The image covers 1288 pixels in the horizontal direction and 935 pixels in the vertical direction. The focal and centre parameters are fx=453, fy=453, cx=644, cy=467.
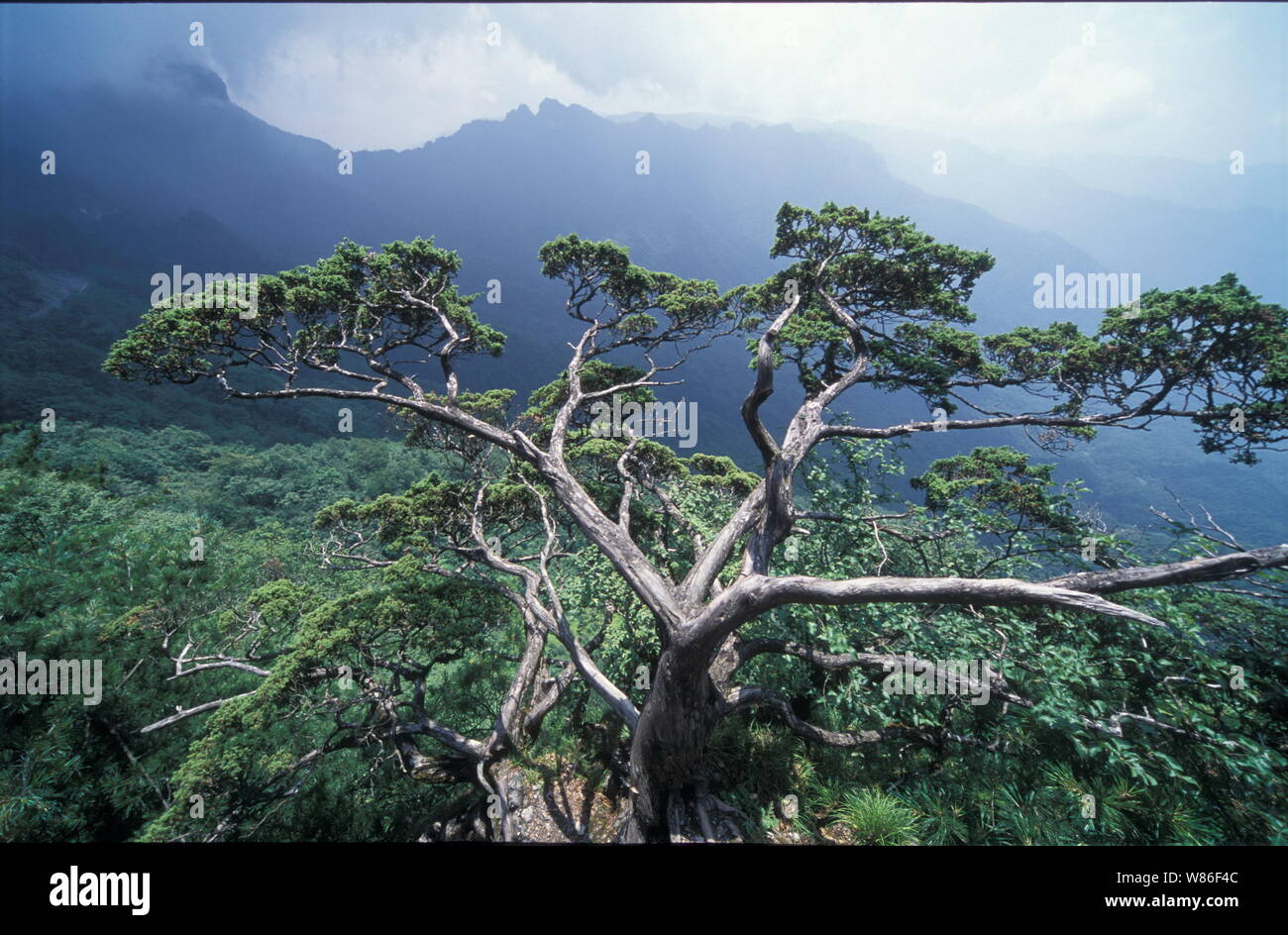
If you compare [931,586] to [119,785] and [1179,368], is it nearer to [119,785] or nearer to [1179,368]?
[1179,368]

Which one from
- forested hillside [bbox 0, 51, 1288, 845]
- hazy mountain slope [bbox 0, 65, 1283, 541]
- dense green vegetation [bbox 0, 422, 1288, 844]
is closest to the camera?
dense green vegetation [bbox 0, 422, 1288, 844]

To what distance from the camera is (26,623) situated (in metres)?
6.42

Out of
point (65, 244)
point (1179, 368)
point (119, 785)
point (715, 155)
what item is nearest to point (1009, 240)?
point (715, 155)

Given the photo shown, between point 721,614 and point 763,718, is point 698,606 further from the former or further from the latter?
point 763,718

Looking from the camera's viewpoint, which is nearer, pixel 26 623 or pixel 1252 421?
pixel 1252 421

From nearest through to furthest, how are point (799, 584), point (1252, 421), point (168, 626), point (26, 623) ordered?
point (799, 584), point (1252, 421), point (26, 623), point (168, 626)

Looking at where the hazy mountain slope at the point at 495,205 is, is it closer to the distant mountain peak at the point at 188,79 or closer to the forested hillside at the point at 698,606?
the distant mountain peak at the point at 188,79

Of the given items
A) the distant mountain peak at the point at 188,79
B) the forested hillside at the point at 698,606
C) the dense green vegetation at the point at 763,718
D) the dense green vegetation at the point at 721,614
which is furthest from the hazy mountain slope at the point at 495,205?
the dense green vegetation at the point at 721,614

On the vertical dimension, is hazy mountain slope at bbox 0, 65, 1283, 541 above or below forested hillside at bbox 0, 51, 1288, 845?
above

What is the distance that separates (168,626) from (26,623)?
4.81ft

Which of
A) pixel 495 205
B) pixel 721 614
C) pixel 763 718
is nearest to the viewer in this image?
pixel 721 614

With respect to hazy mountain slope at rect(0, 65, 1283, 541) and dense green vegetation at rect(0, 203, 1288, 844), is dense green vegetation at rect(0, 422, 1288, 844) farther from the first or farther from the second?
hazy mountain slope at rect(0, 65, 1283, 541)

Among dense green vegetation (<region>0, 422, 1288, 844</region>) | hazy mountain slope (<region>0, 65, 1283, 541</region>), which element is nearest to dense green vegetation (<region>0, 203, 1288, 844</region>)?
dense green vegetation (<region>0, 422, 1288, 844</region>)

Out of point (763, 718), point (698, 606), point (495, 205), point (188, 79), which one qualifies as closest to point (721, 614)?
point (698, 606)
